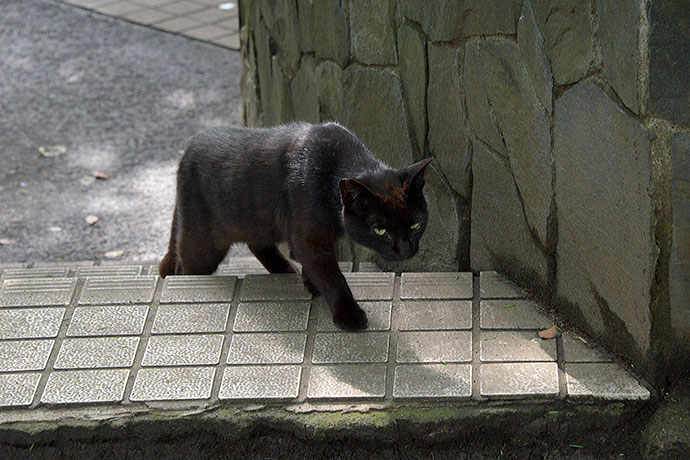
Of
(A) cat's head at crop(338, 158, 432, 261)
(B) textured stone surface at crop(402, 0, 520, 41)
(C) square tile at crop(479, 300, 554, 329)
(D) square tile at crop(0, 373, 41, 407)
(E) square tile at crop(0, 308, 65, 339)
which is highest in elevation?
(B) textured stone surface at crop(402, 0, 520, 41)

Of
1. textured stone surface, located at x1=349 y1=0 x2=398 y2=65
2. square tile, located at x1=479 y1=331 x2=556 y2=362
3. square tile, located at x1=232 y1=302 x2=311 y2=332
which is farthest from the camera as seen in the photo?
textured stone surface, located at x1=349 y1=0 x2=398 y2=65

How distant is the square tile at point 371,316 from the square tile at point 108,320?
69cm

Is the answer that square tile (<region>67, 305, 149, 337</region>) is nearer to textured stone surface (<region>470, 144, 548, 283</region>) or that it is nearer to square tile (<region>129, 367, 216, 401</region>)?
square tile (<region>129, 367, 216, 401</region>)

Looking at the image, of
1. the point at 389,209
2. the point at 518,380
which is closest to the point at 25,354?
the point at 389,209

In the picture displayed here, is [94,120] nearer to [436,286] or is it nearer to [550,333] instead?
[436,286]

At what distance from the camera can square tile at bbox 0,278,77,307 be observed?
11.4 feet

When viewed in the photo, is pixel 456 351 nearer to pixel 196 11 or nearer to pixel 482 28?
pixel 482 28

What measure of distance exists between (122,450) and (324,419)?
689 mm

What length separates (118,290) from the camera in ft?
11.7

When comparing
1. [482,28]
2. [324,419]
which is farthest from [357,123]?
[324,419]

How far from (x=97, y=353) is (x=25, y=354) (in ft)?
0.88

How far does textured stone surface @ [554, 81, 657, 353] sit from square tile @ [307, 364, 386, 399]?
30.8 inches

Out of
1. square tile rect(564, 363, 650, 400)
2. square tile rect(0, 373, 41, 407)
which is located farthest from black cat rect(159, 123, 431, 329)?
square tile rect(0, 373, 41, 407)

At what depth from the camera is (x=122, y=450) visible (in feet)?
9.35
